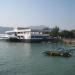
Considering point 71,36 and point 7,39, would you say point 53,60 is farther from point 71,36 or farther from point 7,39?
point 71,36

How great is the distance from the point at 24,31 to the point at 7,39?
4531 mm

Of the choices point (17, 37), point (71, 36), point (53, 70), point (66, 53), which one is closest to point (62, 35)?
point (71, 36)

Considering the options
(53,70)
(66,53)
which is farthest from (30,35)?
(53,70)

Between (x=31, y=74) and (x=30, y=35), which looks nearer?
(x=31, y=74)

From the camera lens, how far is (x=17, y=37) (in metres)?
46.6

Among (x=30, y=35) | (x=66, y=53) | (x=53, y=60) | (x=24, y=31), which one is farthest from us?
(x=24, y=31)

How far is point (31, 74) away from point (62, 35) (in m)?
39.0

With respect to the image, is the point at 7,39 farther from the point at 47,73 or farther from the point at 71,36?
the point at 47,73

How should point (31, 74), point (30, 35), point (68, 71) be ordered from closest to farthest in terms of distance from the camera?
1. point (31, 74)
2. point (68, 71)
3. point (30, 35)

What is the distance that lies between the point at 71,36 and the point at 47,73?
39198 mm

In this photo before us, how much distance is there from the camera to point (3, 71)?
11.7m

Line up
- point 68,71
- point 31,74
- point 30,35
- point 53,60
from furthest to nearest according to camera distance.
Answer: point 30,35 → point 53,60 → point 68,71 → point 31,74

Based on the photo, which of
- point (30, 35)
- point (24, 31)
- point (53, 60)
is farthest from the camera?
point (24, 31)

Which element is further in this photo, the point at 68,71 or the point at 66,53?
the point at 66,53
